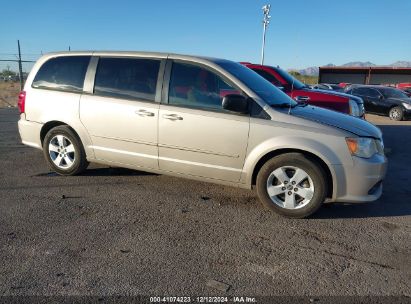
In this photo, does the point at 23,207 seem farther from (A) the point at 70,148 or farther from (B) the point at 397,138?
(B) the point at 397,138

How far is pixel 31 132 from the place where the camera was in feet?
18.6

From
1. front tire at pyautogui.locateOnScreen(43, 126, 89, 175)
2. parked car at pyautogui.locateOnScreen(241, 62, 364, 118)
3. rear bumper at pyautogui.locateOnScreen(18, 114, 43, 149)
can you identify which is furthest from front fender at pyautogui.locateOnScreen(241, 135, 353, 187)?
parked car at pyautogui.locateOnScreen(241, 62, 364, 118)

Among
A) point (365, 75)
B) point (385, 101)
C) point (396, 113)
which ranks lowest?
point (396, 113)

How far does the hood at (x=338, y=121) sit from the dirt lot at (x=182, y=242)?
1.01 m

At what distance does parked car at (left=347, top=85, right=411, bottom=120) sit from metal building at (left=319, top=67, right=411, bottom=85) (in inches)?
1148

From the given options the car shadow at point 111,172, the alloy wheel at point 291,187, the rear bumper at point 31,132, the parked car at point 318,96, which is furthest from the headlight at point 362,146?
the rear bumper at point 31,132

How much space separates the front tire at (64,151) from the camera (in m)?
5.38

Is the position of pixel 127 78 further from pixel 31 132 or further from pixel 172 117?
pixel 31 132

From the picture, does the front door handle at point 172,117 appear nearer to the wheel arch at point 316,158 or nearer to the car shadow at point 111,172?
the wheel arch at point 316,158

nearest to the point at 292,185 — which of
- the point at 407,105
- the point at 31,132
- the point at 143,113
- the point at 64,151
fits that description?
the point at 143,113

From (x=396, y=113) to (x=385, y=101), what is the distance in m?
0.77

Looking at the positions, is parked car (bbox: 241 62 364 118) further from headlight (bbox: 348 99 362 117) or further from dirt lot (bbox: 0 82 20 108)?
dirt lot (bbox: 0 82 20 108)

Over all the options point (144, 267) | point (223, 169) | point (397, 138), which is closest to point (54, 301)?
point (144, 267)

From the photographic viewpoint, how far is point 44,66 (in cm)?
562
